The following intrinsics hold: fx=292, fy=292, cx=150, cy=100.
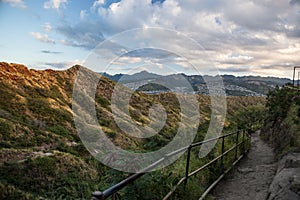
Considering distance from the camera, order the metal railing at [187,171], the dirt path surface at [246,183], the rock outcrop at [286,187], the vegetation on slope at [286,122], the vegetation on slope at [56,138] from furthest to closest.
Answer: the vegetation on slope at [286,122] < the dirt path surface at [246,183] < the vegetation on slope at [56,138] < the rock outcrop at [286,187] < the metal railing at [187,171]

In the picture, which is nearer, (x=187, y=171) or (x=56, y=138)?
(x=187, y=171)

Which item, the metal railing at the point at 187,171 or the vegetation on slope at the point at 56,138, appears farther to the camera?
the vegetation on slope at the point at 56,138

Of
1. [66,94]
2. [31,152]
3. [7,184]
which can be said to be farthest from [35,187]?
[66,94]

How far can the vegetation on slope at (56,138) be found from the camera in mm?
4549

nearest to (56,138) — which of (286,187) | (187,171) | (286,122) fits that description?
(286,122)

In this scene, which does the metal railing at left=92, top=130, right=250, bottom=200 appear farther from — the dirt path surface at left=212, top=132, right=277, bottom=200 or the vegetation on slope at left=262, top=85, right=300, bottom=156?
the vegetation on slope at left=262, top=85, right=300, bottom=156

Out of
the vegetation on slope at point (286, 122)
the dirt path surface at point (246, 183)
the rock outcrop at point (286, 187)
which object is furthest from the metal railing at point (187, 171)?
the vegetation on slope at point (286, 122)

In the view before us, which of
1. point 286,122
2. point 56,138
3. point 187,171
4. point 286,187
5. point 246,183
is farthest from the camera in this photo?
point 56,138

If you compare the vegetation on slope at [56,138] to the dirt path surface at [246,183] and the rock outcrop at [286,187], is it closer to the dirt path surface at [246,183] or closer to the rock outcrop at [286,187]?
the dirt path surface at [246,183]

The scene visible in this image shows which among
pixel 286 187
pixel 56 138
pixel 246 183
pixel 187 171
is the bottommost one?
pixel 56 138

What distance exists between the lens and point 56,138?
4344 centimetres

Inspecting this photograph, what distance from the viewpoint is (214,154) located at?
6.16 m

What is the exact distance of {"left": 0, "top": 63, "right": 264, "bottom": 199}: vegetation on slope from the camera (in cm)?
455

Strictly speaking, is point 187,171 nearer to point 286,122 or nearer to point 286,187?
point 286,187
